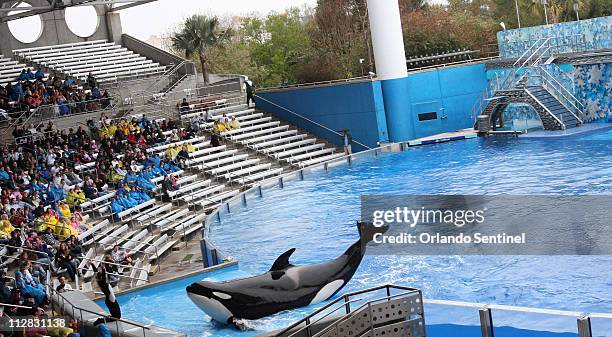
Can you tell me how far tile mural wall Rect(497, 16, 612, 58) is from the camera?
1104 inches

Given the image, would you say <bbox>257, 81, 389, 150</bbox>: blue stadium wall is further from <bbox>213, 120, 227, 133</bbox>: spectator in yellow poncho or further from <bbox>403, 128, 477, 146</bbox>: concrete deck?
<bbox>213, 120, 227, 133</bbox>: spectator in yellow poncho

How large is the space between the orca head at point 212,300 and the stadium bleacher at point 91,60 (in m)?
19.7

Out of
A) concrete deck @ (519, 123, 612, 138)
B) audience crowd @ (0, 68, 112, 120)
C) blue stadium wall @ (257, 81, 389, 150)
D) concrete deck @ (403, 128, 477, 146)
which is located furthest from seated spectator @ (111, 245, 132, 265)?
concrete deck @ (519, 123, 612, 138)

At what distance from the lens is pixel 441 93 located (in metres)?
31.5

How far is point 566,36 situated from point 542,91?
1.91 m

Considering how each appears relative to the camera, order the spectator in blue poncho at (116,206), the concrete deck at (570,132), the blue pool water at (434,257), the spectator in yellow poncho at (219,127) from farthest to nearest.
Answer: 1. the spectator in yellow poncho at (219,127)
2. the concrete deck at (570,132)
3. the spectator in blue poncho at (116,206)
4. the blue pool water at (434,257)

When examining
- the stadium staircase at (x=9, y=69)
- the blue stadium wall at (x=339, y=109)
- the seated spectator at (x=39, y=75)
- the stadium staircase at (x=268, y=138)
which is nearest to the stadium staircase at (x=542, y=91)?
the blue stadium wall at (x=339, y=109)

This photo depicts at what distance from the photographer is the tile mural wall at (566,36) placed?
28031mm

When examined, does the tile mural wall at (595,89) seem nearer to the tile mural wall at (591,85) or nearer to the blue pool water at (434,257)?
the tile mural wall at (591,85)

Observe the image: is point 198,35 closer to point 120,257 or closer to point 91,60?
point 91,60

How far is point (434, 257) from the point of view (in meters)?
15.8

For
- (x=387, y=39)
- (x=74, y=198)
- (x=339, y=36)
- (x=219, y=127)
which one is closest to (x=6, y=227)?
(x=74, y=198)

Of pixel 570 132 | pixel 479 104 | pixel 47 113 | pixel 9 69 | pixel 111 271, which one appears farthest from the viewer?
pixel 479 104

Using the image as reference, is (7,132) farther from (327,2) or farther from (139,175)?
(327,2)
